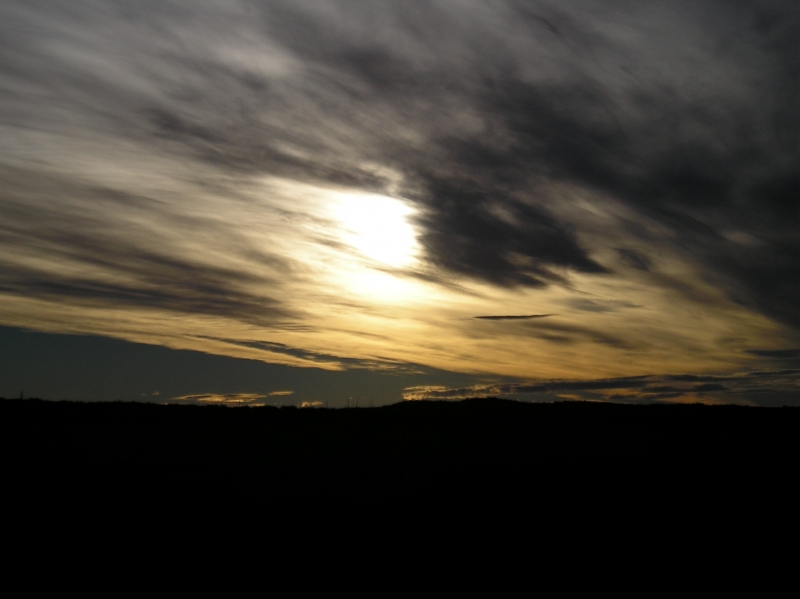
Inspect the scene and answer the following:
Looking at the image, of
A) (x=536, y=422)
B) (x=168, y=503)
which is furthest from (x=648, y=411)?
(x=168, y=503)

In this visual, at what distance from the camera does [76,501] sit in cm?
1627

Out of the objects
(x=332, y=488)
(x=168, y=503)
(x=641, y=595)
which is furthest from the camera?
(x=332, y=488)

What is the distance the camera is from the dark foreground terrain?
17203 millimetres

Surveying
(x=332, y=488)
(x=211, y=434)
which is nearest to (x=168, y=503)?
(x=332, y=488)

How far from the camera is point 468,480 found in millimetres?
18312

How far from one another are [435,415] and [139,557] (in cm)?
2018

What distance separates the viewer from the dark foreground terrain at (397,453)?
56.4ft

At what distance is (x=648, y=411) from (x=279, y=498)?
71.2ft

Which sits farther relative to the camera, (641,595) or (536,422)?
(536,422)

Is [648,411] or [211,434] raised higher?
[648,411]

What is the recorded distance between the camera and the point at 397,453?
2255 centimetres

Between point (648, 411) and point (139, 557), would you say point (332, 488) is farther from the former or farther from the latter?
point (648, 411)

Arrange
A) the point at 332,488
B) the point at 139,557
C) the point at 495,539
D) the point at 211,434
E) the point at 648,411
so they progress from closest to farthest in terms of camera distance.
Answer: the point at 139,557, the point at 495,539, the point at 332,488, the point at 211,434, the point at 648,411

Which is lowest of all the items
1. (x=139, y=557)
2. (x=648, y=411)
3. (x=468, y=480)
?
(x=139, y=557)
